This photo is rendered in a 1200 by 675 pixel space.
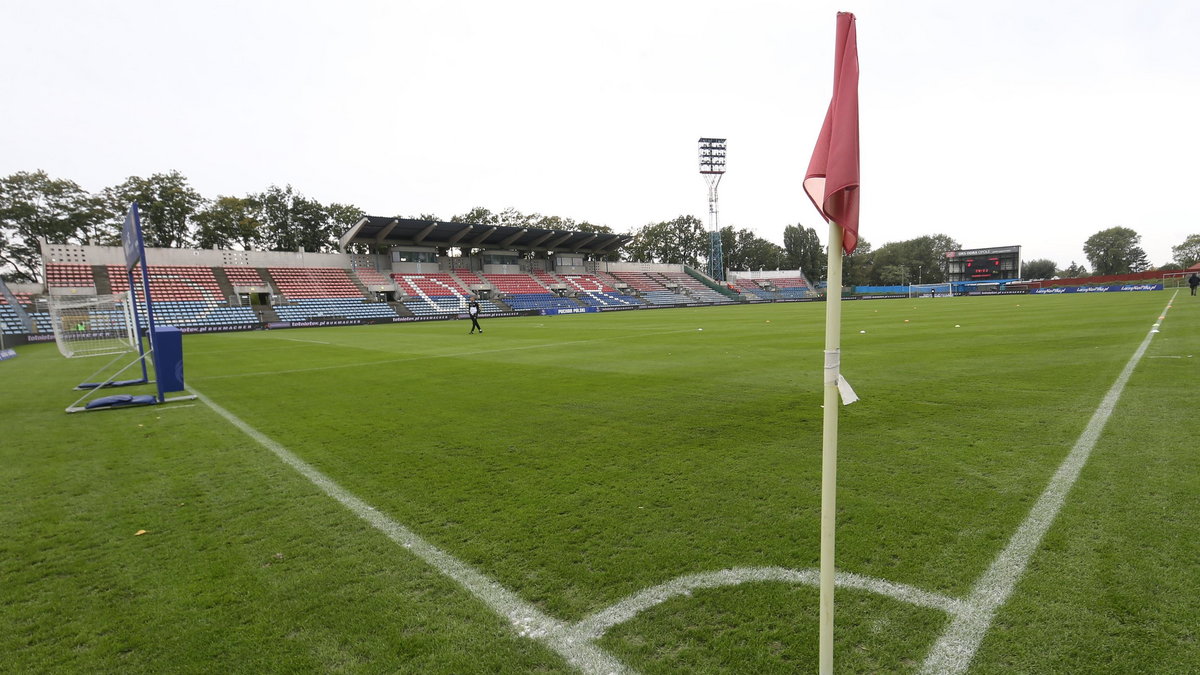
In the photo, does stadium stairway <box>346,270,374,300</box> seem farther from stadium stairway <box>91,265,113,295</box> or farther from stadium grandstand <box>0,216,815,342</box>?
stadium stairway <box>91,265,113,295</box>

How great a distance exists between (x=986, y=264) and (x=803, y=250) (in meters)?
33.7

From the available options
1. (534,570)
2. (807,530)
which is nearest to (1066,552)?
(807,530)

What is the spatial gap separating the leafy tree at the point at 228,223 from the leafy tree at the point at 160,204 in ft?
4.09

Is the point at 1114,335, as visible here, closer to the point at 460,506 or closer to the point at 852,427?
the point at 852,427

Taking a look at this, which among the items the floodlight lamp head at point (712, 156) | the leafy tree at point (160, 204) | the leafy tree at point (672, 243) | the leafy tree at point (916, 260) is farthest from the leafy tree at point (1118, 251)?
the leafy tree at point (160, 204)

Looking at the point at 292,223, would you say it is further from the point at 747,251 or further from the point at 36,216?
the point at 747,251

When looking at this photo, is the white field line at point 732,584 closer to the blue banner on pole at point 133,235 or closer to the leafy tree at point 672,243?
the blue banner on pole at point 133,235

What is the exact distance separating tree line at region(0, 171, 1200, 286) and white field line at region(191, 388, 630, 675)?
32.8 metres

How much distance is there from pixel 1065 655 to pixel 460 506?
130 inches

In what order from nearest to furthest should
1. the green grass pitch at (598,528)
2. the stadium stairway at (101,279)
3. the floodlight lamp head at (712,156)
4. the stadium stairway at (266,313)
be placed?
the green grass pitch at (598,528) < the stadium stairway at (101,279) < the stadium stairway at (266,313) < the floodlight lamp head at (712,156)

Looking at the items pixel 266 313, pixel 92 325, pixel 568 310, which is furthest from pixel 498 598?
pixel 568 310

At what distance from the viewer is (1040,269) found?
12000 cm

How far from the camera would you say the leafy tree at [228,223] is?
56312 mm

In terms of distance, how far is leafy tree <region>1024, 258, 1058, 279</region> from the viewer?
120 meters
